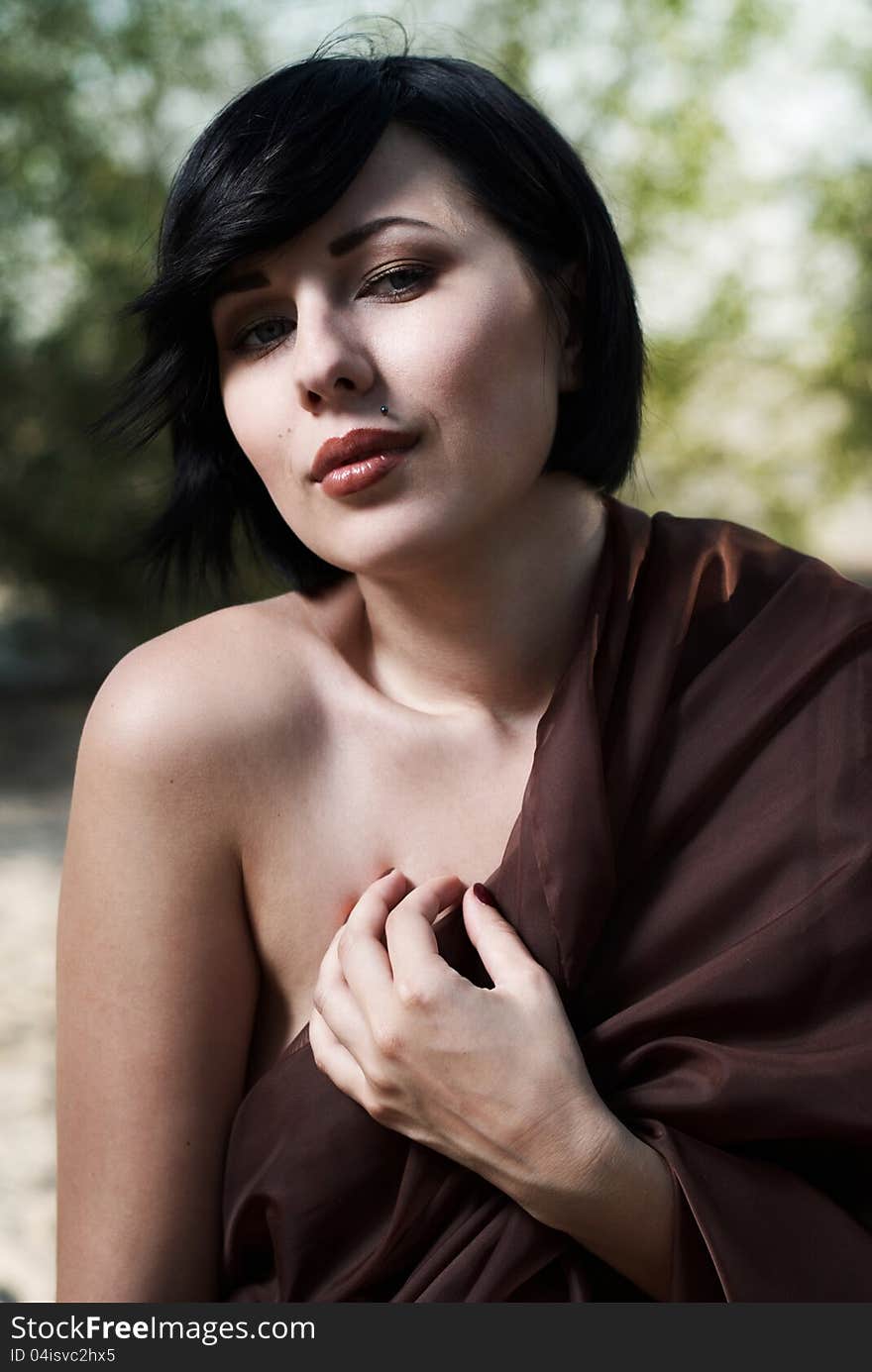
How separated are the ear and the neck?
0.38ft

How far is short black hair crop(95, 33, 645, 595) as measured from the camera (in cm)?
132

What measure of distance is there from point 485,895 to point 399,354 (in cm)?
52

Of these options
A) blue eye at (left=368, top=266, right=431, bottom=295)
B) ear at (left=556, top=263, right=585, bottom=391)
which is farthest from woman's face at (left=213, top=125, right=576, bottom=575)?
ear at (left=556, top=263, right=585, bottom=391)

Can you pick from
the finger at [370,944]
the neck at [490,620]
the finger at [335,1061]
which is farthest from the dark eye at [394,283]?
the finger at [335,1061]

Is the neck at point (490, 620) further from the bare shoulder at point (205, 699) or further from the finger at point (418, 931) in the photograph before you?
the finger at point (418, 931)

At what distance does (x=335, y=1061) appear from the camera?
4.36ft

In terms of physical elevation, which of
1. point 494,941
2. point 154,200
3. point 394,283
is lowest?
point 494,941

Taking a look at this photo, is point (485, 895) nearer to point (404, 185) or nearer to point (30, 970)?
Answer: point (404, 185)

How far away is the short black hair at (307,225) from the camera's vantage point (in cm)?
132

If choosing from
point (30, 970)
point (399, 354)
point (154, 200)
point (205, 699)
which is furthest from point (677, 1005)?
point (154, 200)

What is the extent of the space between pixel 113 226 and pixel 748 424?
407 centimetres

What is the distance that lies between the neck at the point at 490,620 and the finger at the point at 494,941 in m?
0.26

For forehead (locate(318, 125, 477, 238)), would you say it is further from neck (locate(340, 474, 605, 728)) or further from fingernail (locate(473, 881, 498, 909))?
fingernail (locate(473, 881, 498, 909))

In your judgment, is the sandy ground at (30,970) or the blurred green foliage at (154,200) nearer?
the sandy ground at (30,970)
